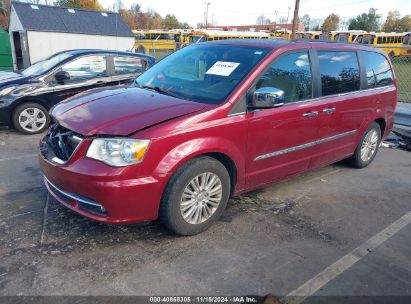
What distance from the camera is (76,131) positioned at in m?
3.12

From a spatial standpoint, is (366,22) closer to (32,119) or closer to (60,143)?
(32,119)

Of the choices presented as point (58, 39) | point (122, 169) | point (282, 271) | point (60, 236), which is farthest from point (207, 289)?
point (58, 39)

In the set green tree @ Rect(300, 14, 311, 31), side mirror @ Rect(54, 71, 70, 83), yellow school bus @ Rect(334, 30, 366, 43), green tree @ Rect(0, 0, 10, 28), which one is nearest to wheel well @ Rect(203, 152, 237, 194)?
side mirror @ Rect(54, 71, 70, 83)

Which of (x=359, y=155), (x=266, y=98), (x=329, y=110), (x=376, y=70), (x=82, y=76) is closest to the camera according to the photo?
(x=266, y=98)

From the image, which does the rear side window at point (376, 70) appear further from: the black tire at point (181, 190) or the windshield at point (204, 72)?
the black tire at point (181, 190)

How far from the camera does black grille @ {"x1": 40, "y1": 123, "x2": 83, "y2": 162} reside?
10.4 feet

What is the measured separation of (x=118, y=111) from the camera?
327 cm

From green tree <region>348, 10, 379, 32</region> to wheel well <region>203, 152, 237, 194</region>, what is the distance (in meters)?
76.9

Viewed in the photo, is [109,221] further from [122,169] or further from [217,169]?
[217,169]

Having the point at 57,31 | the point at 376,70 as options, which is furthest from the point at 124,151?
the point at 57,31

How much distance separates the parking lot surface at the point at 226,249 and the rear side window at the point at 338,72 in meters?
1.36

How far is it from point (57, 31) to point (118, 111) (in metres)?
14.2

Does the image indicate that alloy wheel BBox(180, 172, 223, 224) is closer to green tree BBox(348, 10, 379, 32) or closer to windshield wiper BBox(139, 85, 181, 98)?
windshield wiper BBox(139, 85, 181, 98)

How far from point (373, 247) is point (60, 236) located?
2.92 metres
